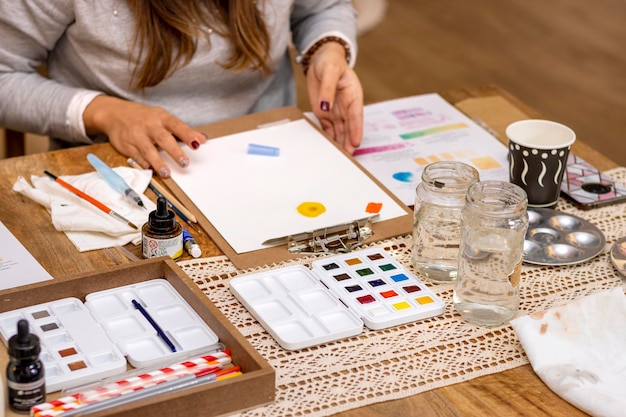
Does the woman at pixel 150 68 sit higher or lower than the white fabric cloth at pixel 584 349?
higher

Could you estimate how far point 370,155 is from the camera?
154 centimetres

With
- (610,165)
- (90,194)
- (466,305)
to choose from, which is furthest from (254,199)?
(610,165)

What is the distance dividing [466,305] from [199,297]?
0.33 m

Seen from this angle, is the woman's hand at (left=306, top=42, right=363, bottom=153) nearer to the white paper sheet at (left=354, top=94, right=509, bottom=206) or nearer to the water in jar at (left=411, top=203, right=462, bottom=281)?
the white paper sheet at (left=354, top=94, right=509, bottom=206)

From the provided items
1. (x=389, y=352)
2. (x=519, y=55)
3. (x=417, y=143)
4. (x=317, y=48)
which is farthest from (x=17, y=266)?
(x=519, y=55)

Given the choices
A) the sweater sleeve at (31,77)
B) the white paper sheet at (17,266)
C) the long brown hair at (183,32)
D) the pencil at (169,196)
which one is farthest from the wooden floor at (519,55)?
the white paper sheet at (17,266)

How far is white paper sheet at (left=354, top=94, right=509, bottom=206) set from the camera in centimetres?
148

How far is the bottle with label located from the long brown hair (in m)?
0.50

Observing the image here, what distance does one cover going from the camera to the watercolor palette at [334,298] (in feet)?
3.57

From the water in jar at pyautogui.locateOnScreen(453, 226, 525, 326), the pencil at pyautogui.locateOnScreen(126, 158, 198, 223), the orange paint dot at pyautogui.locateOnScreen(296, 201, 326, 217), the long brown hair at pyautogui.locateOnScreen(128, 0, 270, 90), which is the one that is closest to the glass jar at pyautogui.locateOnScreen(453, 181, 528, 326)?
the water in jar at pyautogui.locateOnScreen(453, 226, 525, 326)

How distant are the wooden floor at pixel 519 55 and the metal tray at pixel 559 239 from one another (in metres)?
2.00

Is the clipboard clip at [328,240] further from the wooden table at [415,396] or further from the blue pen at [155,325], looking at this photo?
the blue pen at [155,325]

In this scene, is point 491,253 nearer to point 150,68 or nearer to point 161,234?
point 161,234

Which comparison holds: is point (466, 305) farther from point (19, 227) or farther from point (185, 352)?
point (19, 227)
